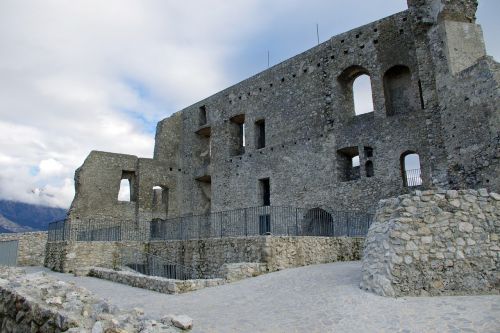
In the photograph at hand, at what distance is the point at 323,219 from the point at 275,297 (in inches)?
413

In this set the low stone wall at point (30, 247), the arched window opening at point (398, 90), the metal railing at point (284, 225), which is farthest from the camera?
the low stone wall at point (30, 247)

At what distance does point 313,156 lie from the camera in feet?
57.7

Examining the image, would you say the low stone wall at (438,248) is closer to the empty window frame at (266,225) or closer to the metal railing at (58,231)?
the empty window frame at (266,225)

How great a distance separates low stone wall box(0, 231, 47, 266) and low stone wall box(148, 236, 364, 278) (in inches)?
334

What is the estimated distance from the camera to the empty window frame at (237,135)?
22.5 metres

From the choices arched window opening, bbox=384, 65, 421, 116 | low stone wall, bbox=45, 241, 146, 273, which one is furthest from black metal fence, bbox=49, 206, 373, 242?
arched window opening, bbox=384, 65, 421, 116

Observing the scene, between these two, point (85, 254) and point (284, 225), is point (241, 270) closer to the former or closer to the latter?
point (284, 225)

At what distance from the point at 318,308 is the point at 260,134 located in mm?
15737

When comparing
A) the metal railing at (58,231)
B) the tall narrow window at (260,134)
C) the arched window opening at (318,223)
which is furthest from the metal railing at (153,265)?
the tall narrow window at (260,134)

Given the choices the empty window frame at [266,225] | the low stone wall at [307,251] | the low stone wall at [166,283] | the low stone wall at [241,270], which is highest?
the empty window frame at [266,225]

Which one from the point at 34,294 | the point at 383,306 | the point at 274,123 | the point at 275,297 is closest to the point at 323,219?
the point at 274,123

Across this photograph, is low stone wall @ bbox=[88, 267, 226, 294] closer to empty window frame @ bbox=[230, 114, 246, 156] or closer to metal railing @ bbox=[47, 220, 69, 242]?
metal railing @ bbox=[47, 220, 69, 242]

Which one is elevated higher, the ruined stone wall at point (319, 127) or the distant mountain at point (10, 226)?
the ruined stone wall at point (319, 127)

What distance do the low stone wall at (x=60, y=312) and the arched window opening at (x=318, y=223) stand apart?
11.7 m
